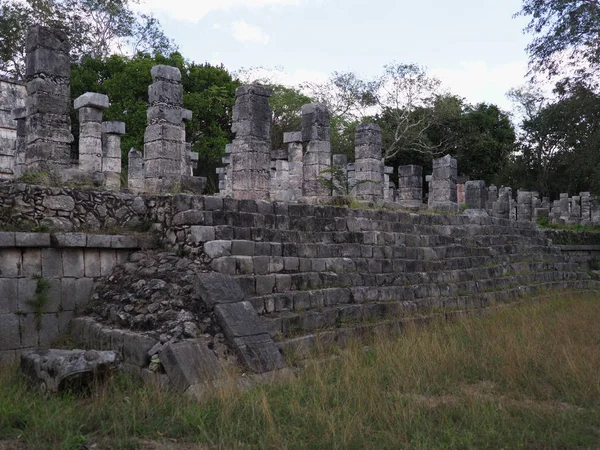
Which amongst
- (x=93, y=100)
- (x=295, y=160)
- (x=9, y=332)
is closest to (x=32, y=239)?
(x=9, y=332)

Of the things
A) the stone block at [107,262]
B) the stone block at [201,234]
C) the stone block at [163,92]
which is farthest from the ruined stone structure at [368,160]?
the stone block at [107,262]

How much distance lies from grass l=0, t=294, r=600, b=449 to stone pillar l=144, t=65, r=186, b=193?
A: 274 inches

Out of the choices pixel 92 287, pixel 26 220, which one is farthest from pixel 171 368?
pixel 26 220

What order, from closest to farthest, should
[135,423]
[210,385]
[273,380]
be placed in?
[135,423]
[210,385]
[273,380]

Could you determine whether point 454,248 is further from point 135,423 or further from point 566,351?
point 135,423

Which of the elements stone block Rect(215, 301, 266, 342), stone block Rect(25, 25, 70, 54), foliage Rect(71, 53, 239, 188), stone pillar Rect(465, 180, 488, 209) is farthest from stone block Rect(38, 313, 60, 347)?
foliage Rect(71, 53, 239, 188)

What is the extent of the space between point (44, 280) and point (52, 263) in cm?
25

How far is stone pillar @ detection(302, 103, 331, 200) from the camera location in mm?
15797

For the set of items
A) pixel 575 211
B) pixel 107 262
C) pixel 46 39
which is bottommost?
pixel 107 262

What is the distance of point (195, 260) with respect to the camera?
7977mm

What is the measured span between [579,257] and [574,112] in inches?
197

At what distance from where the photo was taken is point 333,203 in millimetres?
12875

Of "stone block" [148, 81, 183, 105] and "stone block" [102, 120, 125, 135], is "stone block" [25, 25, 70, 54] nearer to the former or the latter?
"stone block" [148, 81, 183, 105]

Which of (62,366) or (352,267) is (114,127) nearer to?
(352,267)
